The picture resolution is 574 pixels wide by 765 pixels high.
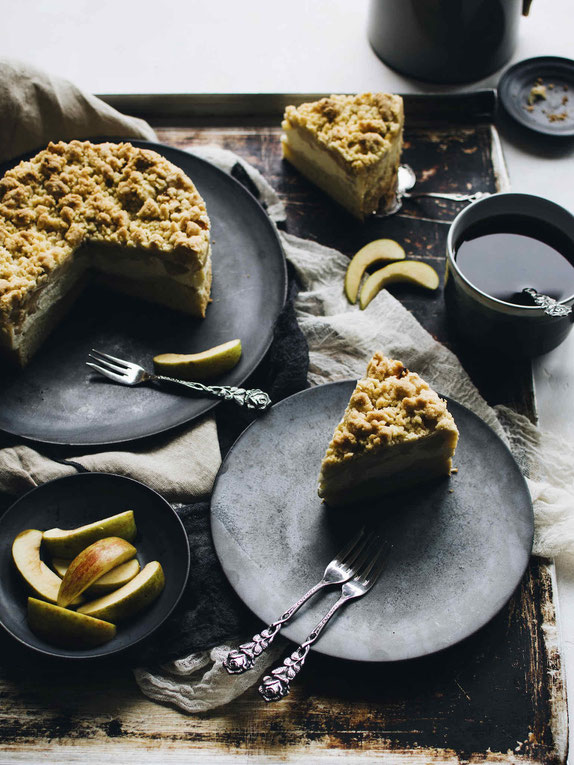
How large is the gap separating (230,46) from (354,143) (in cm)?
164

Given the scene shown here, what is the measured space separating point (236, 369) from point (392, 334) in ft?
2.57

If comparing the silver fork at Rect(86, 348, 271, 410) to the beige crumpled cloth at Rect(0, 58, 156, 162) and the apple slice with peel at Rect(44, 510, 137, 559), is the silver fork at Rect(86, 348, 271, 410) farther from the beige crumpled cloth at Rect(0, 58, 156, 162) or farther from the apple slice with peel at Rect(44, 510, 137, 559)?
the beige crumpled cloth at Rect(0, 58, 156, 162)

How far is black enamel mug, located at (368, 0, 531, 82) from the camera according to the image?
173 inches

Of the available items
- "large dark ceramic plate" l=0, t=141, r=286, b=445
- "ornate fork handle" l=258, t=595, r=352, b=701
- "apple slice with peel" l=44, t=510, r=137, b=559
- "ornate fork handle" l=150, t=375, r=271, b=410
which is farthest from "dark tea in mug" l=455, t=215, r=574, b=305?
"apple slice with peel" l=44, t=510, r=137, b=559

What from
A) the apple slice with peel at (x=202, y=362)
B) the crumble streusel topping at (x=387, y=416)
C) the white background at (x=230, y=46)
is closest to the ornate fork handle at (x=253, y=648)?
the crumble streusel topping at (x=387, y=416)

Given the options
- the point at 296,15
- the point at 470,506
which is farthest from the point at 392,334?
the point at 296,15

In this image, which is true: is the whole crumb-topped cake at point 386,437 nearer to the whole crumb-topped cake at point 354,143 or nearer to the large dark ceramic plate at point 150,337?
the large dark ceramic plate at point 150,337

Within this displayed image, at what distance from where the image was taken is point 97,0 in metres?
5.39

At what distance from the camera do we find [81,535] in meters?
3.16

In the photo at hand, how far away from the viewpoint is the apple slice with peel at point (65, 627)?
2965 mm

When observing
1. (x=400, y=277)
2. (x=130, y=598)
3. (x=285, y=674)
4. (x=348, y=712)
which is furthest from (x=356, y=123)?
(x=348, y=712)

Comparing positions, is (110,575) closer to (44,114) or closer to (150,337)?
(150,337)

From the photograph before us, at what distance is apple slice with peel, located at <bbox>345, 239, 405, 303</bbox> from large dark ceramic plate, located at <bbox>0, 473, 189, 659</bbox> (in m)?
1.51

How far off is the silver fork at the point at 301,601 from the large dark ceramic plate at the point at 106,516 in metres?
0.33
